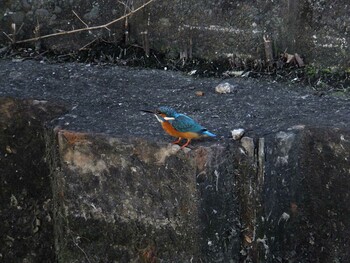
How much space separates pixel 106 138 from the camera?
3.11 m

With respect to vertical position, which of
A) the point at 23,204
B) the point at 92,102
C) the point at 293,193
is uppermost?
the point at 92,102

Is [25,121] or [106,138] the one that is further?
[25,121]

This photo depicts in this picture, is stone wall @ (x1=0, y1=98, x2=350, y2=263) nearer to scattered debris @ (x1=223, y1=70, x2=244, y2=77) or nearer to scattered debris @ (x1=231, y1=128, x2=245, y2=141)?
scattered debris @ (x1=231, y1=128, x2=245, y2=141)

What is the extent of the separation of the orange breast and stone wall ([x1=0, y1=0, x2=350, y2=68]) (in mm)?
945

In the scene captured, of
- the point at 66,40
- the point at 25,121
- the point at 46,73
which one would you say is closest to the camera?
the point at 25,121

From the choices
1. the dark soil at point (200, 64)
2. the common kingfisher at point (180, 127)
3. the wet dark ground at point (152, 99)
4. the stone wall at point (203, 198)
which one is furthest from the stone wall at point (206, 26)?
the common kingfisher at point (180, 127)

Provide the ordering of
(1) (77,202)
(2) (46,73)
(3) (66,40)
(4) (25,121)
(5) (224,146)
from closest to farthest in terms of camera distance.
→ (5) (224,146) → (1) (77,202) → (4) (25,121) → (2) (46,73) → (3) (66,40)

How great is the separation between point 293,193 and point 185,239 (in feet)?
1.71

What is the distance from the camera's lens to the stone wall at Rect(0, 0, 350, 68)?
3.71 metres

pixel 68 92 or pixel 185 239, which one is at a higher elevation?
pixel 68 92

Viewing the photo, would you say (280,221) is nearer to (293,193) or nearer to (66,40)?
(293,193)

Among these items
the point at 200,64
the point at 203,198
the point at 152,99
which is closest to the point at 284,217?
the point at 203,198

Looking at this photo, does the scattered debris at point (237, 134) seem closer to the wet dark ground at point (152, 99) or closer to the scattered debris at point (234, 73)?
the wet dark ground at point (152, 99)

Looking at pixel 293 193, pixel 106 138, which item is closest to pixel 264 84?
pixel 293 193
